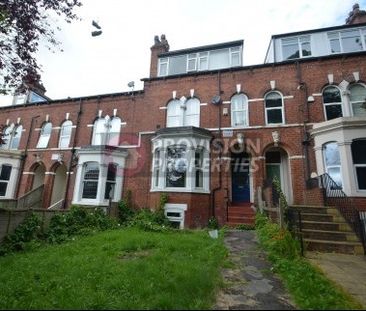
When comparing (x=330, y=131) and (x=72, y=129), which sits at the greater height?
(x=72, y=129)

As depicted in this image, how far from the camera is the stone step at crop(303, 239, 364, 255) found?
789 centimetres

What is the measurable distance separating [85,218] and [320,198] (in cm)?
1012

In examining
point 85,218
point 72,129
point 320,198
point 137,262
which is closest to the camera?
point 137,262

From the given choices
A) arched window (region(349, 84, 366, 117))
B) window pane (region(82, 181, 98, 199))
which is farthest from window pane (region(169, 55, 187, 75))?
arched window (region(349, 84, 366, 117))

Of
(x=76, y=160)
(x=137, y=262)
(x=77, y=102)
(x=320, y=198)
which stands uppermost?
(x=77, y=102)

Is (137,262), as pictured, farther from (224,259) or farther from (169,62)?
(169,62)

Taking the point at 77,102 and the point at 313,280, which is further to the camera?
the point at 77,102

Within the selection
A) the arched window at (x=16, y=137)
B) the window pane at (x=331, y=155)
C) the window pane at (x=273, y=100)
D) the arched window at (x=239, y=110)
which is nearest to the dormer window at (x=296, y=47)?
the window pane at (x=273, y=100)

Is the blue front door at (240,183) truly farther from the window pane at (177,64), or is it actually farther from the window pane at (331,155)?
the window pane at (177,64)

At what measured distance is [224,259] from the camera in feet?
21.7

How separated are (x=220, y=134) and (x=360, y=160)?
6690 mm

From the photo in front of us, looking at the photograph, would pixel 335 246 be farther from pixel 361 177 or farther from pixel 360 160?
pixel 360 160

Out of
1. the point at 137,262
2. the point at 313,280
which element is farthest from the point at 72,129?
the point at 313,280

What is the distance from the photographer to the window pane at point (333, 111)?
13719 millimetres
